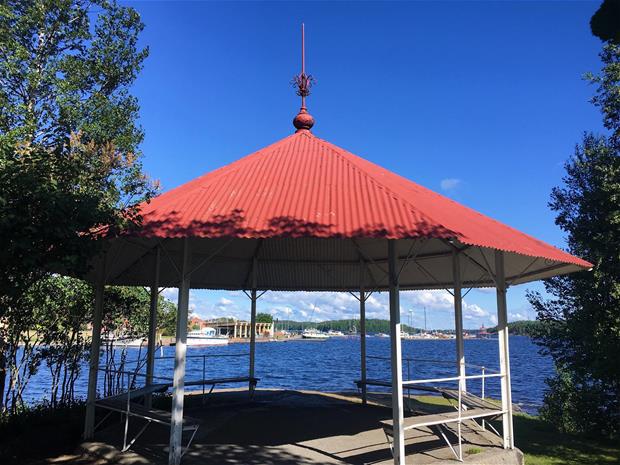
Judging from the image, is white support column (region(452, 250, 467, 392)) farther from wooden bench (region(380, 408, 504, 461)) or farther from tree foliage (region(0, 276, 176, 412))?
tree foliage (region(0, 276, 176, 412))

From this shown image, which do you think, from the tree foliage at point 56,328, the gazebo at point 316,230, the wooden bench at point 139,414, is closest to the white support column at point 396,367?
the gazebo at point 316,230

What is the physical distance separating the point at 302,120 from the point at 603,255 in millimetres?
7257

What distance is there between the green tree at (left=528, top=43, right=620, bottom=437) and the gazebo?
2513 mm

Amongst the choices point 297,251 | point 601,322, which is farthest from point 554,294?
point 297,251

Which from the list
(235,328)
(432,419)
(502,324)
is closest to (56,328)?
(432,419)

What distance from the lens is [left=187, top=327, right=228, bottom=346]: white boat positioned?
82.9m

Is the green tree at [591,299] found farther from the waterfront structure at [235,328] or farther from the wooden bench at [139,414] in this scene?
the waterfront structure at [235,328]

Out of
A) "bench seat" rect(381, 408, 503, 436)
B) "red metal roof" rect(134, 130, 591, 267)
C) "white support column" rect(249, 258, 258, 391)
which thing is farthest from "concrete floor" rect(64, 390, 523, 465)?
"red metal roof" rect(134, 130, 591, 267)

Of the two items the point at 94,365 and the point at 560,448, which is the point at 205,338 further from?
the point at 560,448

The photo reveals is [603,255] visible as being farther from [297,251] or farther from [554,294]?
[297,251]

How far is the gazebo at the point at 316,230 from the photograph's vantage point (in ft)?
18.7

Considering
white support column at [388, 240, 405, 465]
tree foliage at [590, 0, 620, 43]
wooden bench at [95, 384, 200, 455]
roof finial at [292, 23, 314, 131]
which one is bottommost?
wooden bench at [95, 384, 200, 455]

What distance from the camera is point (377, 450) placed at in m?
6.79

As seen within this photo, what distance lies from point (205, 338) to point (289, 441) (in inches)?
3362
